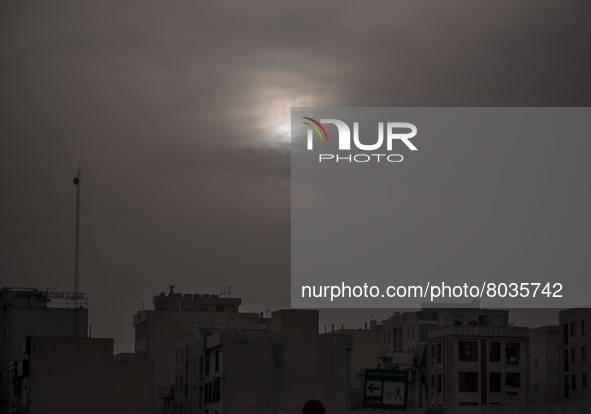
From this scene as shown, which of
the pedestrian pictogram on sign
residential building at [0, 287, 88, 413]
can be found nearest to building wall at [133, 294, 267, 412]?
residential building at [0, 287, 88, 413]

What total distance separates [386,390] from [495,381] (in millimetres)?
83545

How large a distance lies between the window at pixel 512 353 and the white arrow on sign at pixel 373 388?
8421 centimetres

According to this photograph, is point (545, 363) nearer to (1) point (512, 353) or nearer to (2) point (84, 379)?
(1) point (512, 353)

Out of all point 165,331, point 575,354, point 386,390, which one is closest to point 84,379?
point 165,331

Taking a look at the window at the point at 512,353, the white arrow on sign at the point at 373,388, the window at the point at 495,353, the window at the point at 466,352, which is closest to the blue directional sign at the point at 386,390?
the white arrow on sign at the point at 373,388

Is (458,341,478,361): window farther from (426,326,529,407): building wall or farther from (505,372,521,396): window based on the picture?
(505,372,521,396): window

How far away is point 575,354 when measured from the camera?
111375 millimetres

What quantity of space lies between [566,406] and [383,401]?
36.7 feet

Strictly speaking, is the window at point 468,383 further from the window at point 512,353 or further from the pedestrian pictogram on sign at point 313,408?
the pedestrian pictogram on sign at point 313,408

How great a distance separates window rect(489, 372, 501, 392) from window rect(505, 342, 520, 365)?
170cm

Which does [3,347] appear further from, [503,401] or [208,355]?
[503,401]

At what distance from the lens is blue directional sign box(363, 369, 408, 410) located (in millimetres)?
28125

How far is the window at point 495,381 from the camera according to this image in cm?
10881

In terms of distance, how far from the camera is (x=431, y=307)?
458 ft
